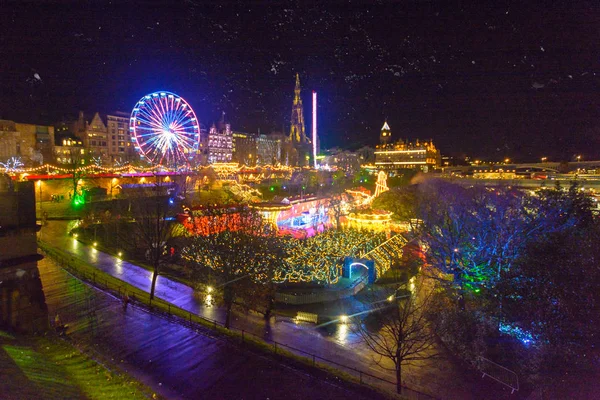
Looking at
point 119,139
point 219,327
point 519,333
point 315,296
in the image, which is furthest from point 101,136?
point 519,333

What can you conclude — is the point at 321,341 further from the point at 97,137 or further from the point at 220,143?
the point at 220,143

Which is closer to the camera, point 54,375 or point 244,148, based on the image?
point 54,375

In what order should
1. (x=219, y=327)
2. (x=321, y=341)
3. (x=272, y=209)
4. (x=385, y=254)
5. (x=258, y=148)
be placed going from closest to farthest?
1. (x=219, y=327)
2. (x=321, y=341)
3. (x=385, y=254)
4. (x=272, y=209)
5. (x=258, y=148)


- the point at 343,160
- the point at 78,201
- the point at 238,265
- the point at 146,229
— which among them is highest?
the point at 343,160

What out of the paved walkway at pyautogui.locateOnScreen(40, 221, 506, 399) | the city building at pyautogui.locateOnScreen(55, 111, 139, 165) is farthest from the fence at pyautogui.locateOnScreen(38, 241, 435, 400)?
the city building at pyautogui.locateOnScreen(55, 111, 139, 165)

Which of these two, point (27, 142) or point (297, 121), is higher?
point (297, 121)

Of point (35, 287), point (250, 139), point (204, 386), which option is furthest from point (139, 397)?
point (250, 139)

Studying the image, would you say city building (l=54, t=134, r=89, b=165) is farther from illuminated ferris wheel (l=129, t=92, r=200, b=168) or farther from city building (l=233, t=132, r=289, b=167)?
city building (l=233, t=132, r=289, b=167)

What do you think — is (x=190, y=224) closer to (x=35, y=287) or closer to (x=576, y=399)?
(x=35, y=287)
